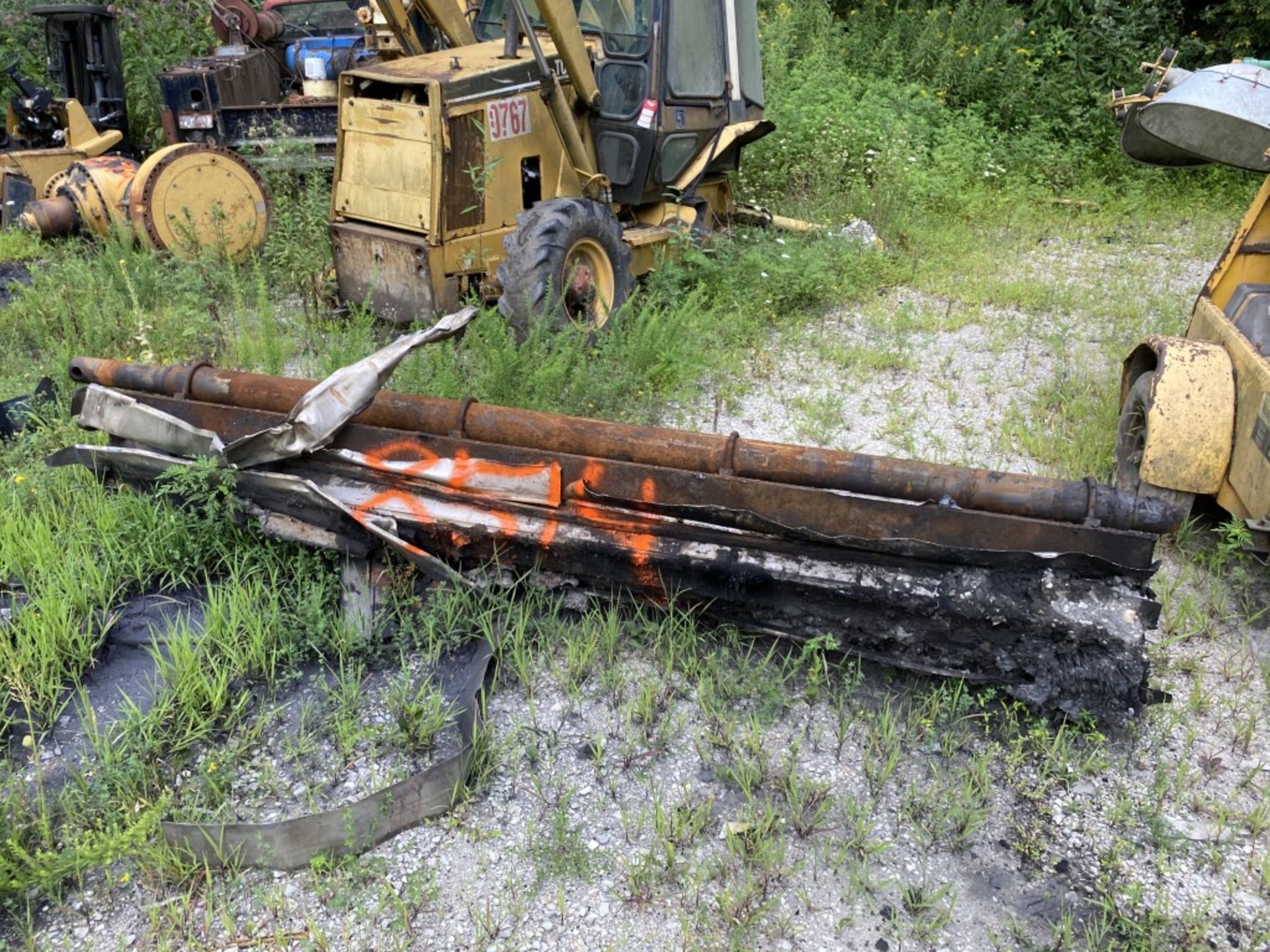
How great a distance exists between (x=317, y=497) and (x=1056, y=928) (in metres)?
2.55

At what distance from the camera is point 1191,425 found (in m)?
3.73

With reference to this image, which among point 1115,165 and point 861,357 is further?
point 1115,165

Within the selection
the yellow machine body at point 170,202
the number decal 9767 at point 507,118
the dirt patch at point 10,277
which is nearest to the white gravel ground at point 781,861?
the number decal 9767 at point 507,118

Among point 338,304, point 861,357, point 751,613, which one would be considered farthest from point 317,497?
point 861,357

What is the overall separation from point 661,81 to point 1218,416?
12.4ft

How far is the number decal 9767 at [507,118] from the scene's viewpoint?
5.40 meters

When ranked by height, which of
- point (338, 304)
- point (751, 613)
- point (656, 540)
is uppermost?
point (338, 304)

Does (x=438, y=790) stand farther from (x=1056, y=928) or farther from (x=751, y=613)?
(x=1056, y=928)

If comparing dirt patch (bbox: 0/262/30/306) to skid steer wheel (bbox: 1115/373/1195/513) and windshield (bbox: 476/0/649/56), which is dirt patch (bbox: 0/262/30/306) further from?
skid steer wheel (bbox: 1115/373/1195/513)

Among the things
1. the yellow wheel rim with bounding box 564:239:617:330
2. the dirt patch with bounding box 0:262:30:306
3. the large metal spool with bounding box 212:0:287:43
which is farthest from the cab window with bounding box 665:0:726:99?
the large metal spool with bounding box 212:0:287:43

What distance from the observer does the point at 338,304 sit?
6.07 metres

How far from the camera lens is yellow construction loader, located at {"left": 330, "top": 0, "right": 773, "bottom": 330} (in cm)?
525

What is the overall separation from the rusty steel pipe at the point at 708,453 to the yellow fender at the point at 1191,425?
54 centimetres

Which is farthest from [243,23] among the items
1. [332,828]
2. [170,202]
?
[332,828]
